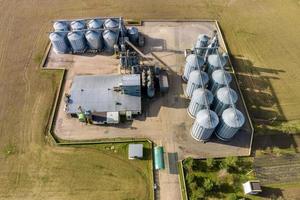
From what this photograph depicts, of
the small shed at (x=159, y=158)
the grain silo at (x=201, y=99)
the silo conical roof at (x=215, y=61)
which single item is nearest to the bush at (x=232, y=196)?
the small shed at (x=159, y=158)

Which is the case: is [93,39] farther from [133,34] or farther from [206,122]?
[206,122]

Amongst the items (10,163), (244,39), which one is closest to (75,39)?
(10,163)

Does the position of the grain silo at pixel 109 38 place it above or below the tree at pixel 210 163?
above

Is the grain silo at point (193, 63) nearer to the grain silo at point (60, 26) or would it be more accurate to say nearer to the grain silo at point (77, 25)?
the grain silo at point (77, 25)

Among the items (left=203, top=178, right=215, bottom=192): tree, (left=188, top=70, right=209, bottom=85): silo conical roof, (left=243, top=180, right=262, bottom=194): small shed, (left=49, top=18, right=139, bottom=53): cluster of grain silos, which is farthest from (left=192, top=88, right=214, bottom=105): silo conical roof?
(left=49, top=18, right=139, bottom=53): cluster of grain silos

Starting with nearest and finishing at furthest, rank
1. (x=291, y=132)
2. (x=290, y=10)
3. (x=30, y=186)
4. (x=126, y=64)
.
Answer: (x=30, y=186), (x=291, y=132), (x=126, y=64), (x=290, y=10)

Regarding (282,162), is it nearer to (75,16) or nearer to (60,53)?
(60,53)
